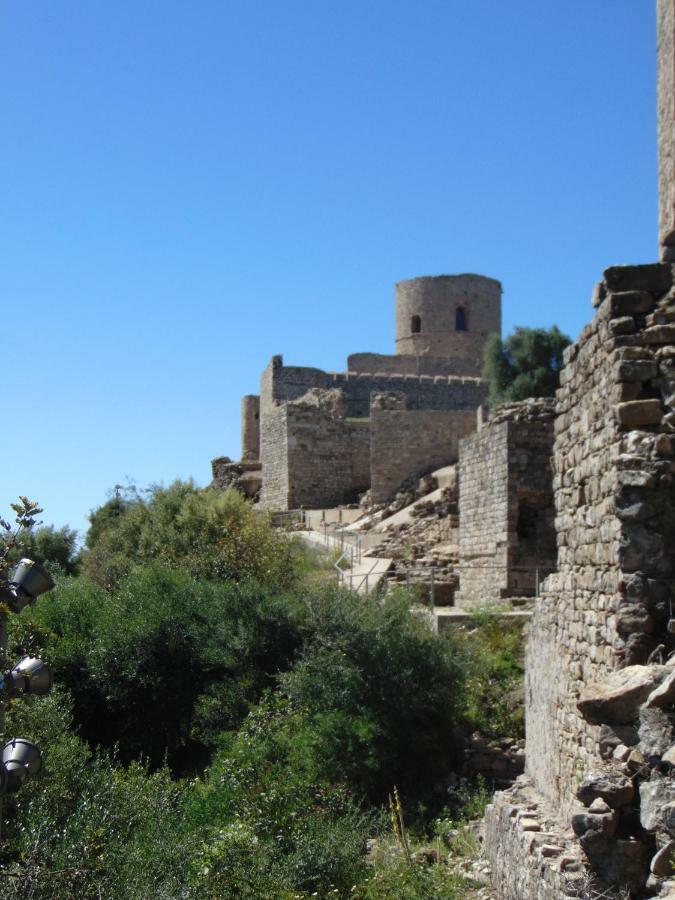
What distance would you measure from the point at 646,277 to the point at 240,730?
780 centimetres

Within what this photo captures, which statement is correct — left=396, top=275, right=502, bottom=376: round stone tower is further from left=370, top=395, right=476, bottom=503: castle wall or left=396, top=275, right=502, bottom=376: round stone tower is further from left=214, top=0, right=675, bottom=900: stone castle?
left=214, top=0, right=675, bottom=900: stone castle

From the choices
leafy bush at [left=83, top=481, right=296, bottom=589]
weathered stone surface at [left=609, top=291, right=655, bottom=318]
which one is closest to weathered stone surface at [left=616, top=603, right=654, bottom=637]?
weathered stone surface at [left=609, top=291, right=655, bottom=318]

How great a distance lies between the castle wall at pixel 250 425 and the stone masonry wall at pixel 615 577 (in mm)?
30858

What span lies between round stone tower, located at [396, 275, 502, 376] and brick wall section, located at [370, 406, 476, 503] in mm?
20036

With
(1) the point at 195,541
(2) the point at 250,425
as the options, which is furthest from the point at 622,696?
(2) the point at 250,425

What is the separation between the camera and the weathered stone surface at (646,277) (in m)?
5.74

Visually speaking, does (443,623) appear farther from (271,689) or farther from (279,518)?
(279,518)

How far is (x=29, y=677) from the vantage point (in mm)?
5871

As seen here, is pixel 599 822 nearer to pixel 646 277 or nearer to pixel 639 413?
pixel 639 413

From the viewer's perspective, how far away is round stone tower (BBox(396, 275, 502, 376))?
4759cm

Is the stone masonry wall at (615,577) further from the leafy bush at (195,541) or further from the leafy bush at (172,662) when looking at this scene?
the leafy bush at (195,541)

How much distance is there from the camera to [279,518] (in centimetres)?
2725

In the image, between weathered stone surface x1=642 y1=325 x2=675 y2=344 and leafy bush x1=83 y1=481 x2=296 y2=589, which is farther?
leafy bush x1=83 y1=481 x2=296 y2=589

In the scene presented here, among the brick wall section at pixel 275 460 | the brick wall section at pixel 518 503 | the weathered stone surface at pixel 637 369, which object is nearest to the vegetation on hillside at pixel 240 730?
the brick wall section at pixel 518 503
